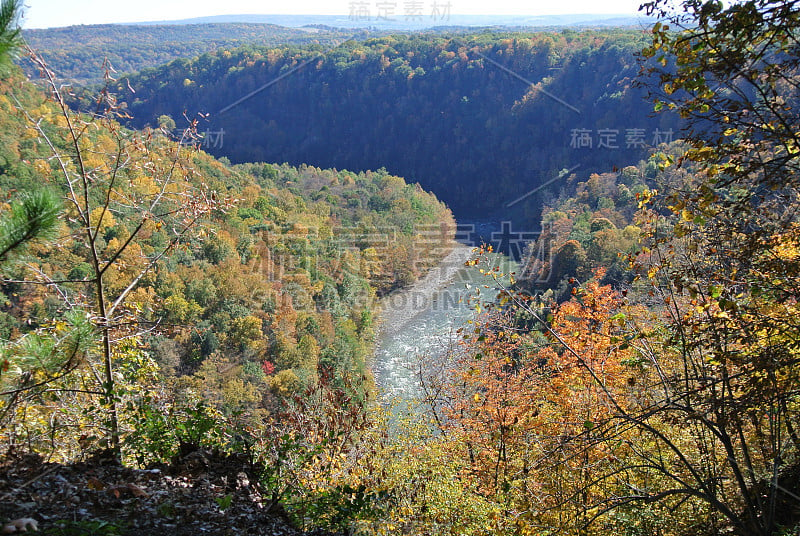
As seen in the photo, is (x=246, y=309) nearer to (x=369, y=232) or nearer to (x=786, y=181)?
(x=369, y=232)

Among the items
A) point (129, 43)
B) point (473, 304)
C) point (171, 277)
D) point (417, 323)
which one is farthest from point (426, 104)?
point (129, 43)

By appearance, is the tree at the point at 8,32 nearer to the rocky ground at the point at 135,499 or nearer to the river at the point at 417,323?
the rocky ground at the point at 135,499

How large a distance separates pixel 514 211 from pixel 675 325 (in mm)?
56128

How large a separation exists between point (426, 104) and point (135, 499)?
80.0 meters

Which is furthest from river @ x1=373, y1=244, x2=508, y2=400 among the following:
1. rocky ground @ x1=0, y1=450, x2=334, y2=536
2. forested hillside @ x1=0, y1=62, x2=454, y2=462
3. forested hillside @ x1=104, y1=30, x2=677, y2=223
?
forested hillside @ x1=104, y1=30, x2=677, y2=223

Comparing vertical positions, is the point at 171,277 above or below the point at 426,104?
below

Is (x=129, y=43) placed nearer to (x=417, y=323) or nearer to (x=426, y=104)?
(x=426, y=104)

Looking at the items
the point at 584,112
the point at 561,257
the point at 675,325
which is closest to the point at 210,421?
the point at 675,325

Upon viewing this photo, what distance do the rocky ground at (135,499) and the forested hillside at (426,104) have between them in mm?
56546

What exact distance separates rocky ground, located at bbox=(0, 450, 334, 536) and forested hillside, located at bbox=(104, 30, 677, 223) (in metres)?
56.5

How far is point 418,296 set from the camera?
35.0 metres

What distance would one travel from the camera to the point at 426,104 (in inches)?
3137

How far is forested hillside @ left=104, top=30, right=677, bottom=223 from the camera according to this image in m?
65.4


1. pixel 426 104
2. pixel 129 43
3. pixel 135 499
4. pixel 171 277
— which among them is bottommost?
pixel 171 277
